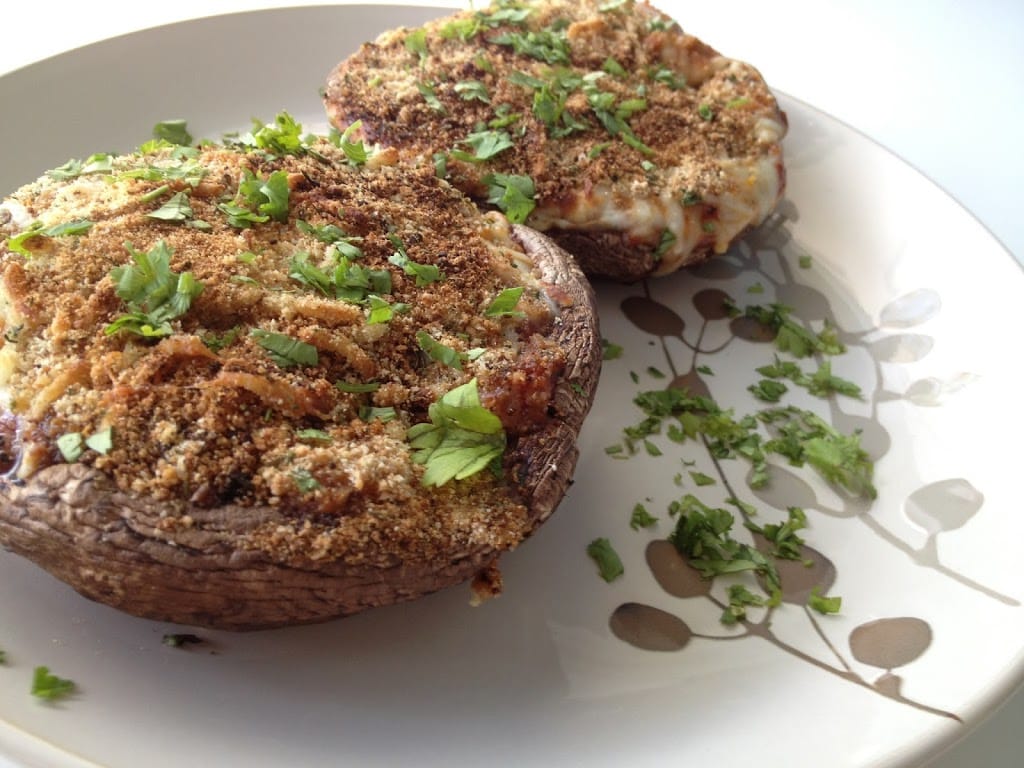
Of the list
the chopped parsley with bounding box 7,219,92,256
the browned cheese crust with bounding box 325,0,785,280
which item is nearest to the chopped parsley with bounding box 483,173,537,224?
the browned cheese crust with bounding box 325,0,785,280

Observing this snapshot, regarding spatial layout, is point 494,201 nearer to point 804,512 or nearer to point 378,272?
point 378,272

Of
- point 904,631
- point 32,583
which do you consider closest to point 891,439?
point 904,631

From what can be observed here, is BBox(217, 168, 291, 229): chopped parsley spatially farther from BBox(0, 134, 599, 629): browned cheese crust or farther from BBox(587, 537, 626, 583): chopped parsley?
BBox(587, 537, 626, 583): chopped parsley

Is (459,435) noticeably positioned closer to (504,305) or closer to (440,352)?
(440,352)

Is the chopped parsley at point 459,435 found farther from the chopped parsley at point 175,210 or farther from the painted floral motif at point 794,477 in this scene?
the chopped parsley at point 175,210

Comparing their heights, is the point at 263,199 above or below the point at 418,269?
above

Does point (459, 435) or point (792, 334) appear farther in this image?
point (792, 334)

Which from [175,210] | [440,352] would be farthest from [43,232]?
[440,352]

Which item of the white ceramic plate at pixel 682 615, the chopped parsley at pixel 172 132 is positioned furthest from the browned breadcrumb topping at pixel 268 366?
the chopped parsley at pixel 172 132
